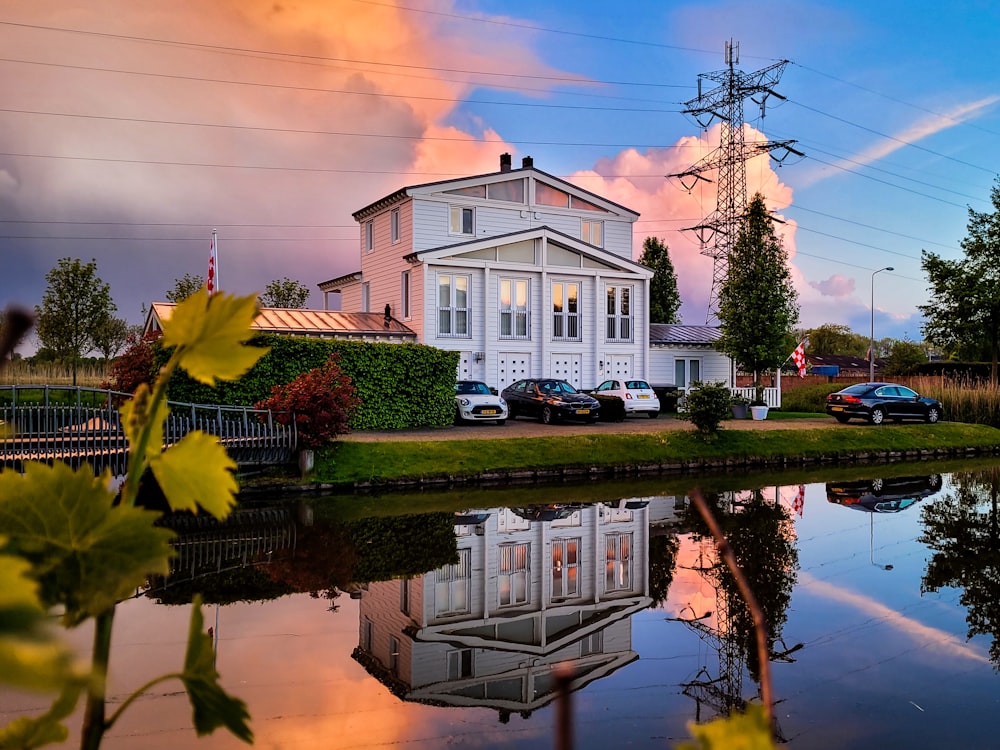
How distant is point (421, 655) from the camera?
26.5 feet

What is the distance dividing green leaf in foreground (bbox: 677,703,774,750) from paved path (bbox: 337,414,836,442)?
Result: 69.3 ft

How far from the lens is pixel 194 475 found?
0.75m

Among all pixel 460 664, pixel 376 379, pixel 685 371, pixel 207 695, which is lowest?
pixel 460 664

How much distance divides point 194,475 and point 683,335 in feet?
136

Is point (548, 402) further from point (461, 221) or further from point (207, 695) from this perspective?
point (207, 695)

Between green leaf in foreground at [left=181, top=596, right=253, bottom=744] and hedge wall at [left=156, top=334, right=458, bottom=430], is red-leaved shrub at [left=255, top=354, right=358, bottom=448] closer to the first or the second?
hedge wall at [left=156, top=334, right=458, bottom=430]

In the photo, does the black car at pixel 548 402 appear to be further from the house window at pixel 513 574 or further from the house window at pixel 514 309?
the house window at pixel 513 574

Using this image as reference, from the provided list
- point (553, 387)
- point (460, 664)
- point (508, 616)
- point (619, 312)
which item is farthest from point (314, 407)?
point (619, 312)

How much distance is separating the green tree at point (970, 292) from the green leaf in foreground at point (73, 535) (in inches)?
1777

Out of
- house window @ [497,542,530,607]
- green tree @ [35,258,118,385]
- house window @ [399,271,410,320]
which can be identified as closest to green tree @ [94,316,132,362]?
green tree @ [35,258,118,385]

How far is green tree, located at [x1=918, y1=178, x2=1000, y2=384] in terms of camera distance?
130ft

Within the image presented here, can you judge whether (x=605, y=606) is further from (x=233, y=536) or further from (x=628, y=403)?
(x=628, y=403)

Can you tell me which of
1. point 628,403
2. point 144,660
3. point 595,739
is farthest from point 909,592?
point 628,403

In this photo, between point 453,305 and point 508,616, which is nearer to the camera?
point 508,616
